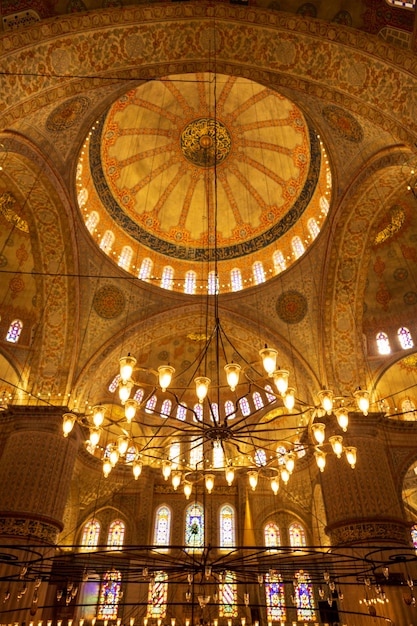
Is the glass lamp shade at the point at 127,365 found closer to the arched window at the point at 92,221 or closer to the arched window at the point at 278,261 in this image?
the arched window at the point at 92,221

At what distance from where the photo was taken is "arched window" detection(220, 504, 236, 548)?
1538 cm

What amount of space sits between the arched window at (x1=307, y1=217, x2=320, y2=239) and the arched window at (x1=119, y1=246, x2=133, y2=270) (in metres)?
6.33

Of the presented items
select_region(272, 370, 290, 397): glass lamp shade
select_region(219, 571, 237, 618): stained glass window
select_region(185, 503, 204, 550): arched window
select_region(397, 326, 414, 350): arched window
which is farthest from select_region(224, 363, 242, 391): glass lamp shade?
select_region(185, 503, 204, 550): arched window

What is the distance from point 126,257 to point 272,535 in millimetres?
11410

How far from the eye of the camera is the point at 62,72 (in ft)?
25.9

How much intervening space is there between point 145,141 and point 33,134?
5.91 metres

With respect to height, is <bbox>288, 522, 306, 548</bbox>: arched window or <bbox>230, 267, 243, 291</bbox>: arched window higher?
<bbox>230, 267, 243, 291</bbox>: arched window

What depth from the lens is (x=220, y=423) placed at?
757 cm

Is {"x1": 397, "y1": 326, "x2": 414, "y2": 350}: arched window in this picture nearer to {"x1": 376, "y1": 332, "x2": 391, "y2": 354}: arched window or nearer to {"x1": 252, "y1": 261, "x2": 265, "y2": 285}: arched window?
{"x1": 376, "y1": 332, "x2": 391, "y2": 354}: arched window

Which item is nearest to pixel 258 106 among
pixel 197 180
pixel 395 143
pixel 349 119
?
pixel 197 180

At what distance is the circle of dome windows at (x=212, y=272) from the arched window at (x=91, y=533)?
8953 millimetres

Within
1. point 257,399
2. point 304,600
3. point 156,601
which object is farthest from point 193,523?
point 257,399

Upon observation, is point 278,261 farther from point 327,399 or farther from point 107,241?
point 327,399

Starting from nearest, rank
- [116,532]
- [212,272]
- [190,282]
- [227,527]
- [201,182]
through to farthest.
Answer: [116,532]
[227,527]
[190,282]
[212,272]
[201,182]
